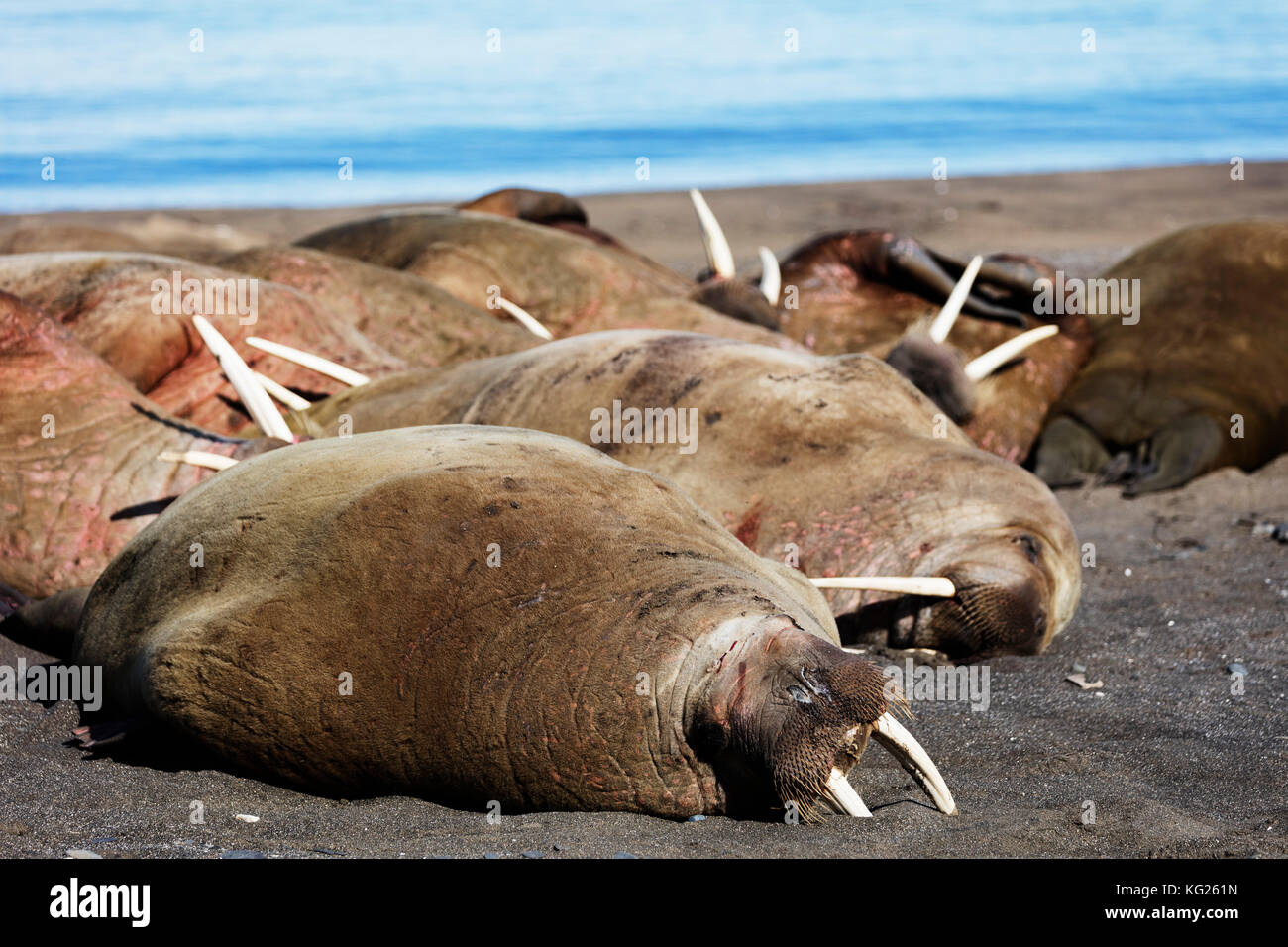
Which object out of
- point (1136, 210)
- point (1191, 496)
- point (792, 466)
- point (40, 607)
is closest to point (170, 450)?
point (40, 607)

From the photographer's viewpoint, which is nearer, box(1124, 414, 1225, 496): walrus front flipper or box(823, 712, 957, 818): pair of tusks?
box(823, 712, 957, 818): pair of tusks

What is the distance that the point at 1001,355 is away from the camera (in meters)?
7.07

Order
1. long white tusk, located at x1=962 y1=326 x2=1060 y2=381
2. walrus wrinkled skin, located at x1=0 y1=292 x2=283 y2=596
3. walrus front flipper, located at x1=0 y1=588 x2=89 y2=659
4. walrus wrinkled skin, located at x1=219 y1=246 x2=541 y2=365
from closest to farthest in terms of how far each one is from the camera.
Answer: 1. walrus front flipper, located at x1=0 y1=588 x2=89 y2=659
2. walrus wrinkled skin, located at x1=0 y1=292 x2=283 y2=596
3. long white tusk, located at x1=962 y1=326 x2=1060 y2=381
4. walrus wrinkled skin, located at x1=219 y1=246 x2=541 y2=365

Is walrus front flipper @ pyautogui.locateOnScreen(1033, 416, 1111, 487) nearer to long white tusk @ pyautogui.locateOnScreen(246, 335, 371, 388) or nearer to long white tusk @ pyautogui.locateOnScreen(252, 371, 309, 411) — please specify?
long white tusk @ pyautogui.locateOnScreen(246, 335, 371, 388)

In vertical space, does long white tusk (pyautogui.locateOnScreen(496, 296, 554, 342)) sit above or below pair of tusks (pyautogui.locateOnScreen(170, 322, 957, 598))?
above

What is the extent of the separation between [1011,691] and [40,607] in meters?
2.84

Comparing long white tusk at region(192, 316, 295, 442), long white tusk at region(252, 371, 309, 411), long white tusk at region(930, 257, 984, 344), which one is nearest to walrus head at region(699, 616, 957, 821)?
long white tusk at region(192, 316, 295, 442)

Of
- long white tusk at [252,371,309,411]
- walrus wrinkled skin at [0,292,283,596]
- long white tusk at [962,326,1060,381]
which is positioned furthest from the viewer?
long white tusk at [962,326,1060,381]

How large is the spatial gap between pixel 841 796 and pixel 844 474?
6.54 ft

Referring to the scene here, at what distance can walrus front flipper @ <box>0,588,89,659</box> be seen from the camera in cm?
458

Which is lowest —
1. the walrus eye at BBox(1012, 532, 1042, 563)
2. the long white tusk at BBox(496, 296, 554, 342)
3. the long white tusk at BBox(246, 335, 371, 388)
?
the walrus eye at BBox(1012, 532, 1042, 563)

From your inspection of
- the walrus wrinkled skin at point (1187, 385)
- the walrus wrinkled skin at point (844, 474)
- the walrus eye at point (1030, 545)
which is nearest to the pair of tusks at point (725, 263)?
the walrus wrinkled skin at point (1187, 385)
